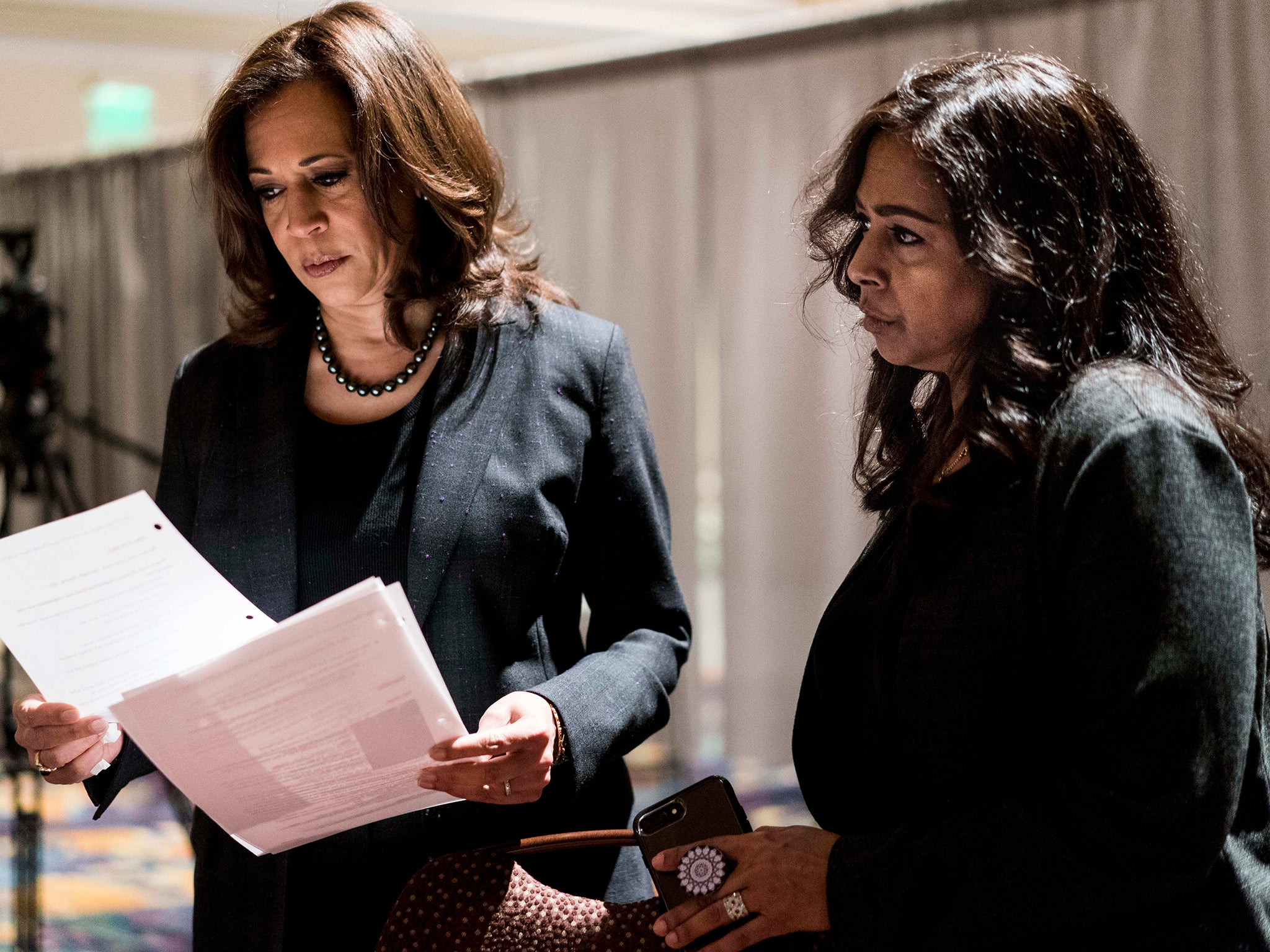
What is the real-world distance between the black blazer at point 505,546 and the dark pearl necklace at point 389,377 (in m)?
0.04

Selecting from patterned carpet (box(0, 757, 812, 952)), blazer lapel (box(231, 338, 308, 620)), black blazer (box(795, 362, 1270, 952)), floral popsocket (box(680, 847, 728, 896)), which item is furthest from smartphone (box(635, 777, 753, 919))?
patterned carpet (box(0, 757, 812, 952))

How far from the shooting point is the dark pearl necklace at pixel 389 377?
4.28ft

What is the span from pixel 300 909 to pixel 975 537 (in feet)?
2.52

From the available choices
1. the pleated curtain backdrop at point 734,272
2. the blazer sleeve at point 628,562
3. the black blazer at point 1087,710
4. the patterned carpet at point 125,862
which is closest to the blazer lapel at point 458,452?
the blazer sleeve at point 628,562

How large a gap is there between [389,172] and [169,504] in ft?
1.48

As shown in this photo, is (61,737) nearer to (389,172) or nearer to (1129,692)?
(389,172)

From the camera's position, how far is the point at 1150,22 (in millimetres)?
2846

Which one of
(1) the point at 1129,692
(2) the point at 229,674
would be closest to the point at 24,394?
(2) the point at 229,674

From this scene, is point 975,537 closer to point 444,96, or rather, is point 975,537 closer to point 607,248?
point 444,96

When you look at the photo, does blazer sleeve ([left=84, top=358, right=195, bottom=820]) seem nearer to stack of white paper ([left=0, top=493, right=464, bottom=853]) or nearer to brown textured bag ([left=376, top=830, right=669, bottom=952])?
stack of white paper ([left=0, top=493, right=464, bottom=853])

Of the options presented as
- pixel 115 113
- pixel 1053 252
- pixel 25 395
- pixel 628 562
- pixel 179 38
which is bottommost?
pixel 25 395

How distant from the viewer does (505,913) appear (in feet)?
3.28

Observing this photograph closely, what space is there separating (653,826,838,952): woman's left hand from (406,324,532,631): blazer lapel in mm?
407

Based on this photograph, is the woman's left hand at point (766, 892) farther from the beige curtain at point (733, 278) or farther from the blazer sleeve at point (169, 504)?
the beige curtain at point (733, 278)
